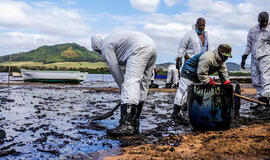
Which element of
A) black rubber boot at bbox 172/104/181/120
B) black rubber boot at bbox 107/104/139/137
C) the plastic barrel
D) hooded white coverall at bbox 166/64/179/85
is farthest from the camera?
hooded white coverall at bbox 166/64/179/85

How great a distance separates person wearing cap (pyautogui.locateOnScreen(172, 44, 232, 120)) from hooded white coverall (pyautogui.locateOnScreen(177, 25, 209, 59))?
3.80 ft

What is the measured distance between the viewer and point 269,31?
678cm

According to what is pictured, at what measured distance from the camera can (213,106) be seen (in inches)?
161

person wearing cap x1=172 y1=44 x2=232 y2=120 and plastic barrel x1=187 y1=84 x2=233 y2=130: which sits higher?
person wearing cap x1=172 y1=44 x2=232 y2=120

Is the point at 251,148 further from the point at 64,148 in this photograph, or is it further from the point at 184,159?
the point at 64,148

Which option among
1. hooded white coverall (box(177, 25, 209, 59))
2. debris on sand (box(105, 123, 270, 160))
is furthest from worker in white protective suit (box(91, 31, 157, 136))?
hooded white coverall (box(177, 25, 209, 59))

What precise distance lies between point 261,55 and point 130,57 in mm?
4466

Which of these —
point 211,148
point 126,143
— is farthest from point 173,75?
point 211,148

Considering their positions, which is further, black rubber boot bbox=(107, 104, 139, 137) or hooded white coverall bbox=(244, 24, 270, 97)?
hooded white coverall bbox=(244, 24, 270, 97)

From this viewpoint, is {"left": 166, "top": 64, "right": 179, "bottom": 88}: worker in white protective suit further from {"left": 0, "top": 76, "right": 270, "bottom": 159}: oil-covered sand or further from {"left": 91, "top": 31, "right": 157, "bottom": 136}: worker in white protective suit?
{"left": 91, "top": 31, "right": 157, "bottom": 136}: worker in white protective suit

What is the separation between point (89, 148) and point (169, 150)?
3.35 ft

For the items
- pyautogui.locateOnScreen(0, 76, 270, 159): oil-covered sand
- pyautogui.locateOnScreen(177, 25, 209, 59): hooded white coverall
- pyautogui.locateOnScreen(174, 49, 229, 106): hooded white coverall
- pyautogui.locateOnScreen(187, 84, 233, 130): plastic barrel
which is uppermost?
pyautogui.locateOnScreen(177, 25, 209, 59): hooded white coverall

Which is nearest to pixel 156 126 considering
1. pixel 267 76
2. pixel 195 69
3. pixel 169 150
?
pixel 195 69

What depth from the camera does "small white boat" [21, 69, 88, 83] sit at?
25.3 meters
